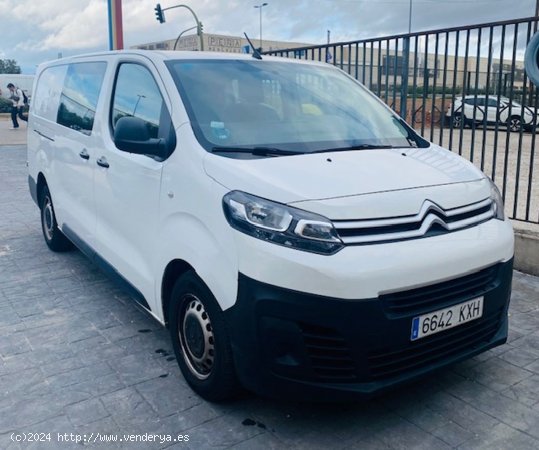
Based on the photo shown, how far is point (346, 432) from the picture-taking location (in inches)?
111

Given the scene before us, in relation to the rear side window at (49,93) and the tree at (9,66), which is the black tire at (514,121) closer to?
the rear side window at (49,93)

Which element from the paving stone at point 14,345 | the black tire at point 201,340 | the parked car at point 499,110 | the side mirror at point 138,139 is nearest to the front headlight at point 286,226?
the black tire at point 201,340

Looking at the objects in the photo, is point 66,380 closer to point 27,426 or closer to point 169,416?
point 27,426

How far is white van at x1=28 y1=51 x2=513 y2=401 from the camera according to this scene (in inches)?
98.6

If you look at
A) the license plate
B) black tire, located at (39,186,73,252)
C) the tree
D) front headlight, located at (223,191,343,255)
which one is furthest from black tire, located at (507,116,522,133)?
the tree

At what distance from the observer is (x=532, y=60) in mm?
4691

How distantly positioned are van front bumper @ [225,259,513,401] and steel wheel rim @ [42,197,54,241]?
3.81 meters

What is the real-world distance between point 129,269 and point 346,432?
1.80 meters

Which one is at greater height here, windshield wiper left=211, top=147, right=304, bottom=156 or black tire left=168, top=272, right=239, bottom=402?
windshield wiper left=211, top=147, right=304, bottom=156

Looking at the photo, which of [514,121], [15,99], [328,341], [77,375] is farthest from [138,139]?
[15,99]

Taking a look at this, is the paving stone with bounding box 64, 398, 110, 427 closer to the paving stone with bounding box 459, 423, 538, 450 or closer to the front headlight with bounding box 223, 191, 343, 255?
the front headlight with bounding box 223, 191, 343, 255

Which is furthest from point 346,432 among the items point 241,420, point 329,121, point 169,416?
point 329,121

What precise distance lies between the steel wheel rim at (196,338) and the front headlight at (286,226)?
599 mm

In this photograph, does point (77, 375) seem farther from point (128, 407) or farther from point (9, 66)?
point (9, 66)
